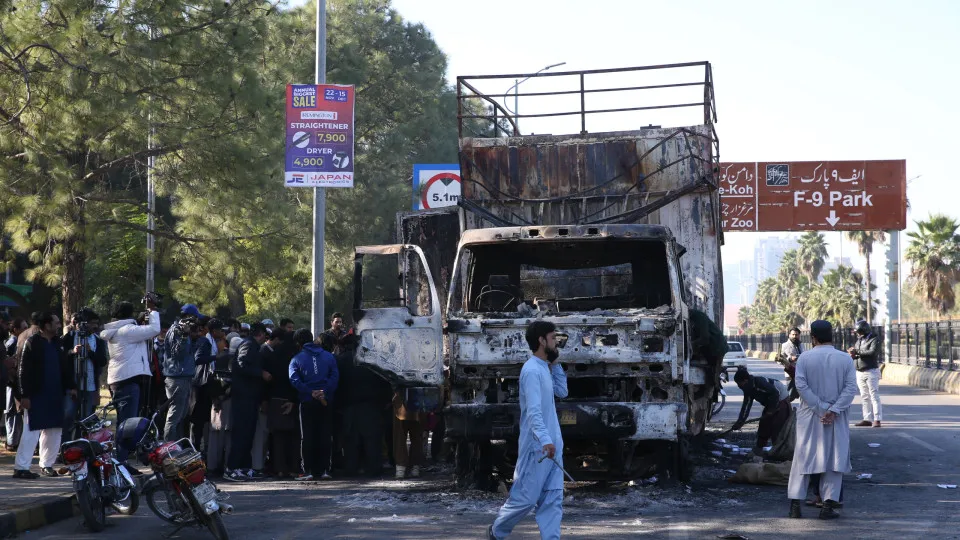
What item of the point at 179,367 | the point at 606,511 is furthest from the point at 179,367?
the point at 606,511

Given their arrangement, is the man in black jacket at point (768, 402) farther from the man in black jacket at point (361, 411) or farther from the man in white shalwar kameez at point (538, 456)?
the man in white shalwar kameez at point (538, 456)

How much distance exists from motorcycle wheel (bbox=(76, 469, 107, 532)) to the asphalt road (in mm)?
124

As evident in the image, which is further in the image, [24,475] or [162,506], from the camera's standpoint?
[24,475]

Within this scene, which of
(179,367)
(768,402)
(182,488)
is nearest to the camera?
(182,488)

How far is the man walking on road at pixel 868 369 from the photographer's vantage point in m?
19.0

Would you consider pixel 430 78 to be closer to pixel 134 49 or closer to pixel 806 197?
pixel 806 197

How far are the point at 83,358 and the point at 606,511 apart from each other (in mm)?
6233

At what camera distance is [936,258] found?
184 feet

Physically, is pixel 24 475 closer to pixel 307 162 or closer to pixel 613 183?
pixel 613 183

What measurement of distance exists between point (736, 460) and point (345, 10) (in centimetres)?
3088

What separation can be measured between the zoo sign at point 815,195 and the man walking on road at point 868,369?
40.8ft

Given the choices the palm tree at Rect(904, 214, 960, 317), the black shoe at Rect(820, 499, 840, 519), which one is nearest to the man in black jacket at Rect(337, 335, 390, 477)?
the black shoe at Rect(820, 499, 840, 519)

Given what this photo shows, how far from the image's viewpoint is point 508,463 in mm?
12109

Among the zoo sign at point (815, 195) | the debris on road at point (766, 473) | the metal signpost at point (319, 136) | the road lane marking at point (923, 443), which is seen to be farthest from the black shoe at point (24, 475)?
the zoo sign at point (815, 195)
